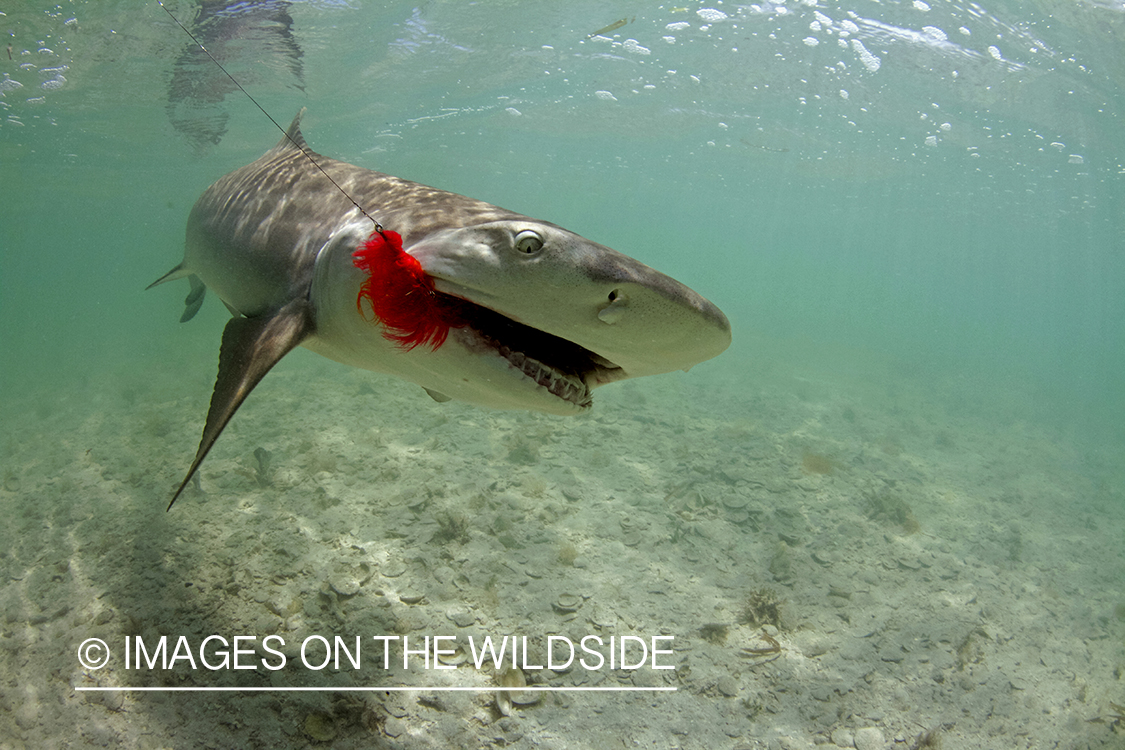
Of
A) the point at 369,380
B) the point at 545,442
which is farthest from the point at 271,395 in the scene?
the point at 545,442

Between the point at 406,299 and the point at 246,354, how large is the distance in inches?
39.6

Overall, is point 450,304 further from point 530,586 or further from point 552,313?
point 530,586

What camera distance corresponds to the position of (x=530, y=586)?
15.0 feet

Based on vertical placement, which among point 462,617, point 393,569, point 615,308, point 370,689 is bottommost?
point 393,569

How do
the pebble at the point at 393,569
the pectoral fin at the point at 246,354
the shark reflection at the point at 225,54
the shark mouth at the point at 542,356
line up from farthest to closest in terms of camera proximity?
the shark reflection at the point at 225,54 → the pebble at the point at 393,569 → the pectoral fin at the point at 246,354 → the shark mouth at the point at 542,356

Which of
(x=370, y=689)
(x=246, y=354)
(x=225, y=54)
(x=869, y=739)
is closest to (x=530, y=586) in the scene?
(x=370, y=689)

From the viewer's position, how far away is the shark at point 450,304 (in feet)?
5.33

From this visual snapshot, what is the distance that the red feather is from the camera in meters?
1.91

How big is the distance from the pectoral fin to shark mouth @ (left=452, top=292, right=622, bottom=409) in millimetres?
854

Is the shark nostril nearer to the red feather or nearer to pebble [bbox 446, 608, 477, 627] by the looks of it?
the red feather

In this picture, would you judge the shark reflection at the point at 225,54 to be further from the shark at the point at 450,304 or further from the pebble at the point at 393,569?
the pebble at the point at 393,569

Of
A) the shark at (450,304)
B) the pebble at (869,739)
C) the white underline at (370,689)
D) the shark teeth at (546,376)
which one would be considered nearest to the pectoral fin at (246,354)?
the shark at (450,304)

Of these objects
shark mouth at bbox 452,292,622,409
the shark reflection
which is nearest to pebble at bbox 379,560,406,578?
shark mouth at bbox 452,292,622,409

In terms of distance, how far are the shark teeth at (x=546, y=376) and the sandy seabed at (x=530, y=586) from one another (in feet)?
7.69
